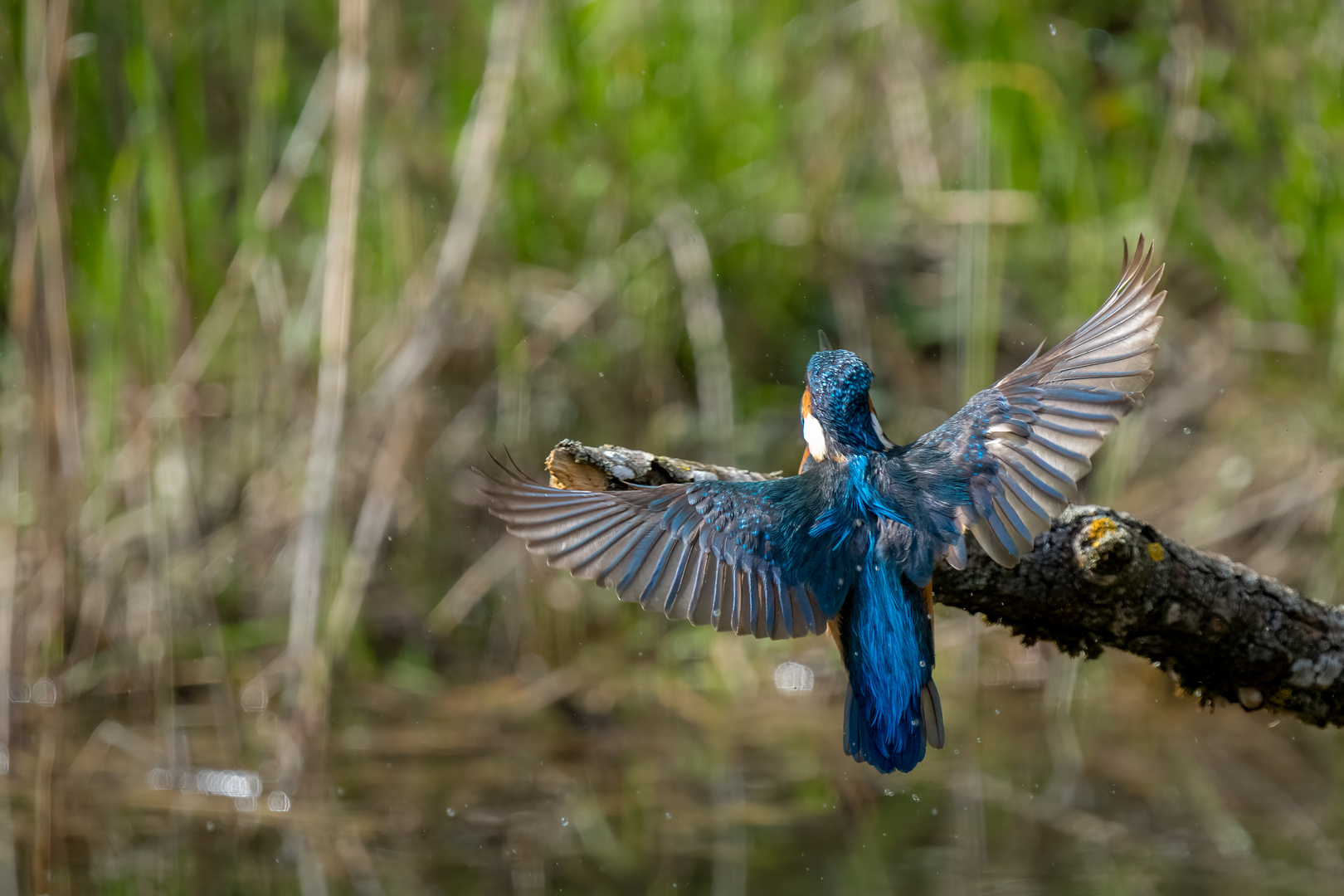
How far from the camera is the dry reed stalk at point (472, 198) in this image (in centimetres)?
367

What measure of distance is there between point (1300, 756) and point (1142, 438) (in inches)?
53.3

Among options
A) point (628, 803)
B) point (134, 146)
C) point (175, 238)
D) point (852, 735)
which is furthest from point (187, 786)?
point (852, 735)

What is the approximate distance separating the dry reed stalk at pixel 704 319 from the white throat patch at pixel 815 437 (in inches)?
78.9

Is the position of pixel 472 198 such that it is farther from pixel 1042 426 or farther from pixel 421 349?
pixel 1042 426

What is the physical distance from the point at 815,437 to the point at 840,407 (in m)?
0.12

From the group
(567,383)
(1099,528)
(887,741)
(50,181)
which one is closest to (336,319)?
(50,181)

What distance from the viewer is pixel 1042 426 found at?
1918 millimetres

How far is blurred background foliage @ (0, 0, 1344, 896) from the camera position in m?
3.34

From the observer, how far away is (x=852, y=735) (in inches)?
79.7

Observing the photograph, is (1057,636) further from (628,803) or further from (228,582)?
(228,582)

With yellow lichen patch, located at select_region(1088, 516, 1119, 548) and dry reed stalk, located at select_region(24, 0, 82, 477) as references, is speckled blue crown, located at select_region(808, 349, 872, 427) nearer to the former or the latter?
yellow lichen patch, located at select_region(1088, 516, 1119, 548)

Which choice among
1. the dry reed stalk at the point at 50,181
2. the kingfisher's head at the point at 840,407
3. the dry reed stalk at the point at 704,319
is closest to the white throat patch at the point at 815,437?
the kingfisher's head at the point at 840,407

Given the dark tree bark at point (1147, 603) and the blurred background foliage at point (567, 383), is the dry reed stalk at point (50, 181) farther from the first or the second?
the dark tree bark at point (1147, 603)

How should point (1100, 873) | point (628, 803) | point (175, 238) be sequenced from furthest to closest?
point (175, 238), point (628, 803), point (1100, 873)
